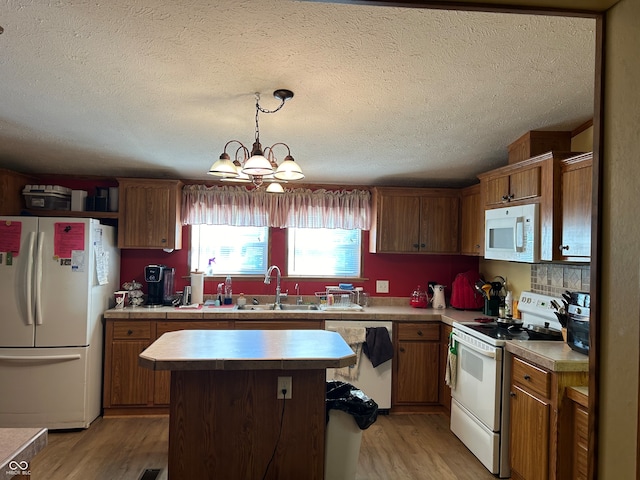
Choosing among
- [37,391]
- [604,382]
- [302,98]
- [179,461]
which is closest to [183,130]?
[302,98]

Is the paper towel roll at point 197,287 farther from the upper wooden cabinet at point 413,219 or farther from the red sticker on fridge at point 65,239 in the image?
the upper wooden cabinet at point 413,219

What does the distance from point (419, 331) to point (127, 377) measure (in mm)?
2629

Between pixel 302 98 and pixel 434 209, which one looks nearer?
pixel 302 98

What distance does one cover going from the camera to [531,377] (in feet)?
8.05

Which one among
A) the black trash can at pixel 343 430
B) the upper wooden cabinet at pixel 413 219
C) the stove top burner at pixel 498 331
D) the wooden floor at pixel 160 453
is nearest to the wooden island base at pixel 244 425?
the black trash can at pixel 343 430

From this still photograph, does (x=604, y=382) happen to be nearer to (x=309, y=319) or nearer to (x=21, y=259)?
(x=309, y=319)

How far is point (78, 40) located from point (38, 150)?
2.00 metres

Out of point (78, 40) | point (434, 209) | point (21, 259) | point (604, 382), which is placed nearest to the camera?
point (604, 382)

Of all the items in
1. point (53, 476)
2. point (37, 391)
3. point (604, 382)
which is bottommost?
point (53, 476)

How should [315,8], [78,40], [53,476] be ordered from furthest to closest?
[53,476]
[78,40]
[315,8]

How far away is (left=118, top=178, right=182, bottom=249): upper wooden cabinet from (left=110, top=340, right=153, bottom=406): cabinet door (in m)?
0.93

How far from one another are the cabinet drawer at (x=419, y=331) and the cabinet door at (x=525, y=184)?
1.38 m

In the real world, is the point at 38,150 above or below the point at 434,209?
above

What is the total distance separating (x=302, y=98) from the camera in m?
2.46
